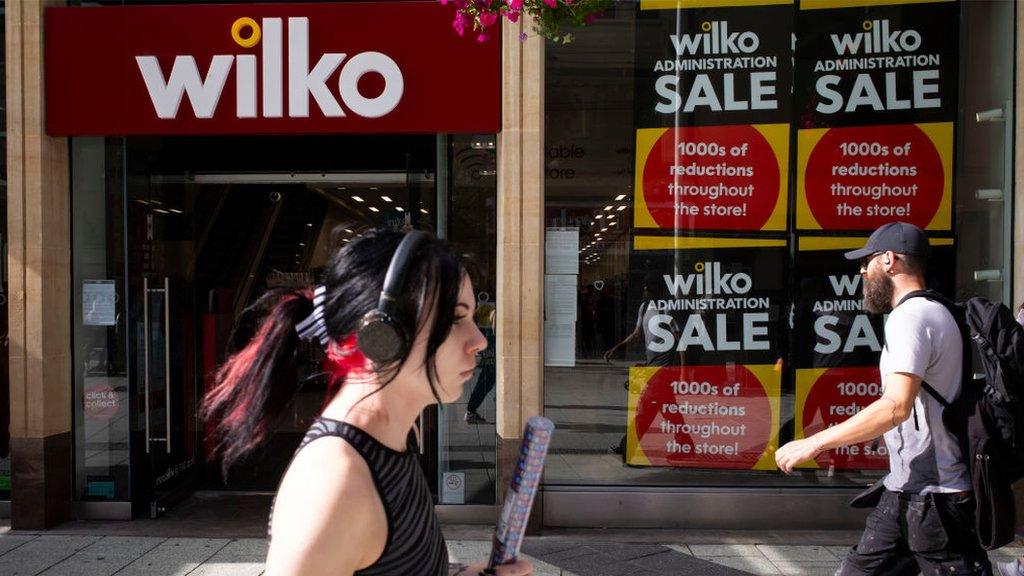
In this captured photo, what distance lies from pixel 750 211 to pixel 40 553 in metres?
5.19

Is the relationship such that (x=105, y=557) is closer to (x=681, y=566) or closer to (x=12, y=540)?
(x=12, y=540)

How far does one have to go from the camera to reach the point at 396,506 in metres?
1.49

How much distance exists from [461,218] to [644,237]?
1.32m

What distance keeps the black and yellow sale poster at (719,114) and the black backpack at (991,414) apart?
2871 mm

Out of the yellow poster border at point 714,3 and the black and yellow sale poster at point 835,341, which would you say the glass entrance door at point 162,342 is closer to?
the yellow poster border at point 714,3

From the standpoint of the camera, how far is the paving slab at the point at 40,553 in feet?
16.6

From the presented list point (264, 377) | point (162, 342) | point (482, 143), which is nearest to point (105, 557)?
point (162, 342)

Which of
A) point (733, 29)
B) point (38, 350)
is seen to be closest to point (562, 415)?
point (733, 29)

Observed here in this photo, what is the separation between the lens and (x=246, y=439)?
168cm

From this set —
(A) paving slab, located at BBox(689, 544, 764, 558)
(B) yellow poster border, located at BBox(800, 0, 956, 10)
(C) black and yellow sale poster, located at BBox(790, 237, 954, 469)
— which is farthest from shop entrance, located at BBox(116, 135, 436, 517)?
(B) yellow poster border, located at BBox(800, 0, 956, 10)

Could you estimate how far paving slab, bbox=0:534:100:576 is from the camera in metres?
5.07

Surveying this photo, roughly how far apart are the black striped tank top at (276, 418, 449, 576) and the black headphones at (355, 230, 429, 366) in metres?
0.14

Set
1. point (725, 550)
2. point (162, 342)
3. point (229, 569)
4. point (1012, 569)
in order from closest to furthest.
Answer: point (1012, 569)
point (229, 569)
point (725, 550)
point (162, 342)

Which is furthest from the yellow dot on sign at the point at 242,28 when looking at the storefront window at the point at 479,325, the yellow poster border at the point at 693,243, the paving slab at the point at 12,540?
the paving slab at the point at 12,540
